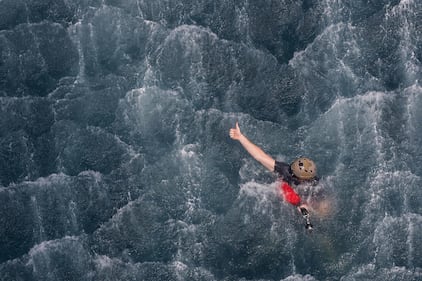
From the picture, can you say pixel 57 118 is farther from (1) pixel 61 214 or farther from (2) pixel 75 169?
(1) pixel 61 214

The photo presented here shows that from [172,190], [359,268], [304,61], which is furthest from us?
[304,61]

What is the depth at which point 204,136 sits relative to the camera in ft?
66.2

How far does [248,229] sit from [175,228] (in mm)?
2232

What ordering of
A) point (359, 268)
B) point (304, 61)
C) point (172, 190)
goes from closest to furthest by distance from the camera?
point (359, 268)
point (172, 190)
point (304, 61)

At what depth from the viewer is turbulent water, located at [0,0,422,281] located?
18.4m

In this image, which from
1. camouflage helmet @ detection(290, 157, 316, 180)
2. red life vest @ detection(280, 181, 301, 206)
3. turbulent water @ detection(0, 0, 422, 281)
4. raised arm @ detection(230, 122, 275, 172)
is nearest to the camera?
camouflage helmet @ detection(290, 157, 316, 180)

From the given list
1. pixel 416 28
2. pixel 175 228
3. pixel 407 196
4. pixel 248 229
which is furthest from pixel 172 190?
pixel 416 28

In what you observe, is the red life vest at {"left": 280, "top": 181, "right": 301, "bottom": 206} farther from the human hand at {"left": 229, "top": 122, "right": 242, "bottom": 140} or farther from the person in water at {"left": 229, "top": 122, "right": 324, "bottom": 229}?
the human hand at {"left": 229, "top": 122, "right": 242, "bottom": 140}

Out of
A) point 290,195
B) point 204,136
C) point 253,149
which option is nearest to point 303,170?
point 290,195

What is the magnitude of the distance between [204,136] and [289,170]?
3559mm

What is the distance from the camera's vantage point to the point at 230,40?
70.2 ft

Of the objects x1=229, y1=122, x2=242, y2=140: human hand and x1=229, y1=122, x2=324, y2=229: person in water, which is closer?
x1=229, y1=122, x2=324, y2=229: person in water

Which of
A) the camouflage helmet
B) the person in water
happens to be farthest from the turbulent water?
the camouflage helmet

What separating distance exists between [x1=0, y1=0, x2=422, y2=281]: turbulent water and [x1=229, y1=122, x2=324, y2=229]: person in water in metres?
1.02
